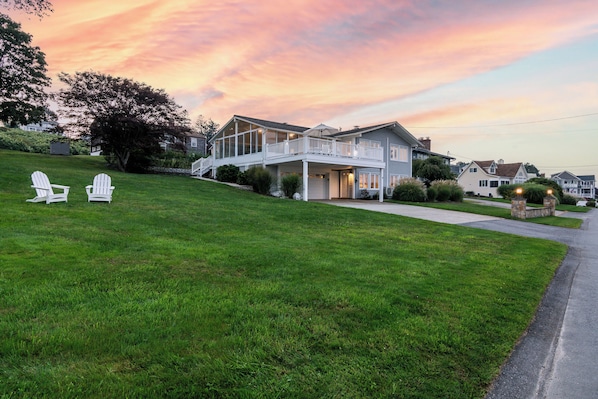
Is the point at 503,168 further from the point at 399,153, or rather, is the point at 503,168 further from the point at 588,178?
the point at 588,178

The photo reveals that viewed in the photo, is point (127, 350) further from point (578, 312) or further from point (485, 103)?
point (485, 103)

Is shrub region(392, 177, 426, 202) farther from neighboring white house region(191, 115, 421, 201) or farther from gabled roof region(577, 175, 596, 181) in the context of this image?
gabled roof region(577, 175, 596, 181)

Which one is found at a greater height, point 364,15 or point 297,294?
point 364,15

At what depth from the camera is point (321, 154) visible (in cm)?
2017

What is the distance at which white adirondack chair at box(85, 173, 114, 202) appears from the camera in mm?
10211

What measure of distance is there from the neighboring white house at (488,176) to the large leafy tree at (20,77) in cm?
5912

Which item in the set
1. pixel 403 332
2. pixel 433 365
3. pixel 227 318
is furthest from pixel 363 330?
pixel 227 318

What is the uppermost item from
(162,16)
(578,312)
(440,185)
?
(162,16)

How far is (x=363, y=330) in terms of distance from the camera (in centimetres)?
308

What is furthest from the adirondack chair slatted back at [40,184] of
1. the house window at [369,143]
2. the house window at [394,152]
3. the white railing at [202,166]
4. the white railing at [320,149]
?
A: the house window at [394,152]

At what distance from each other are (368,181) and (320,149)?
7835 mm

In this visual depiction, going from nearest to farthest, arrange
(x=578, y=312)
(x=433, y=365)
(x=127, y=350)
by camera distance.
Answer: (x=127, y=350) < (x=433, y=365) < (x=578, y=312)

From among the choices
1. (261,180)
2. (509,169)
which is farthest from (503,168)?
(261,180)

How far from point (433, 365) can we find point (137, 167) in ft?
92.0
